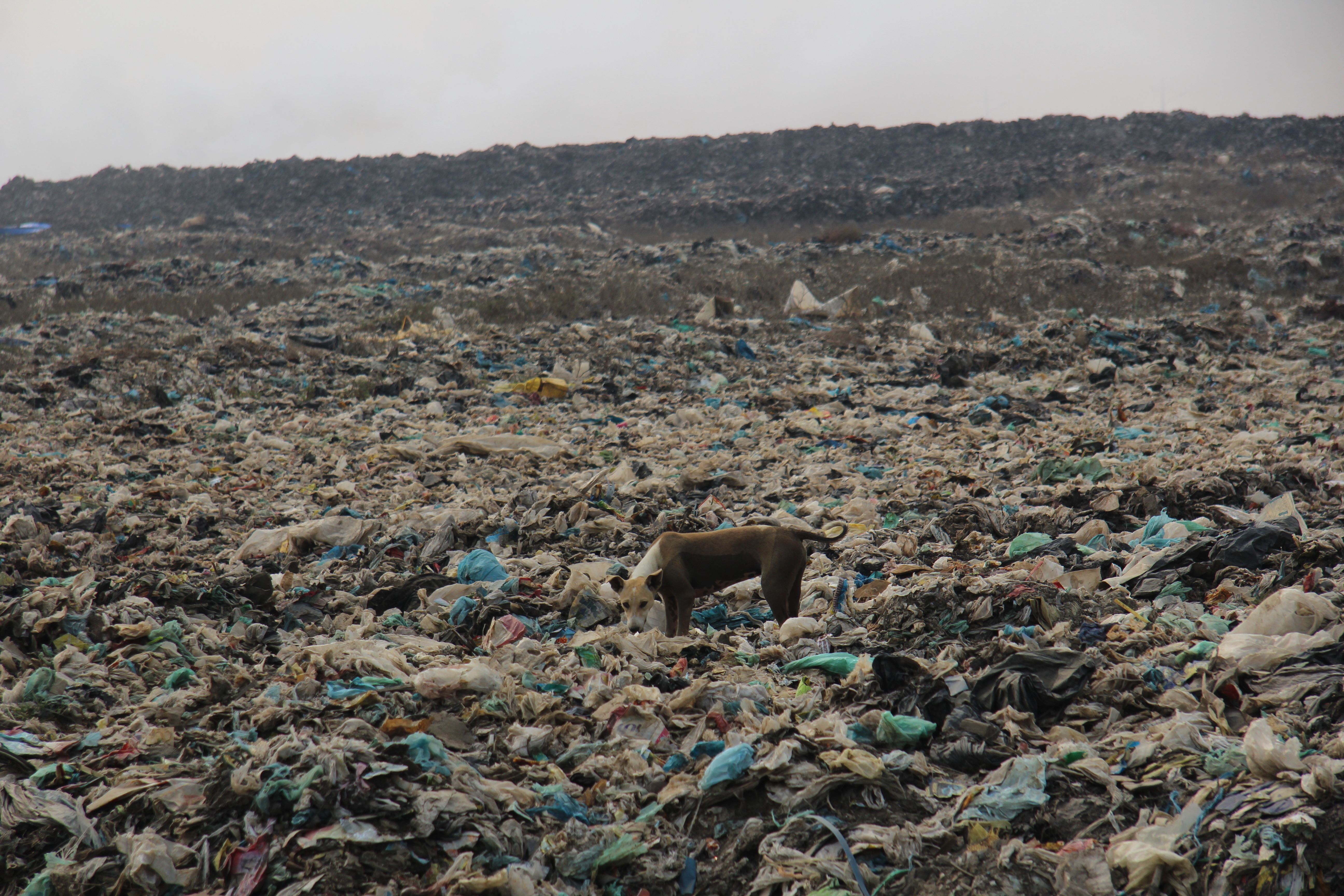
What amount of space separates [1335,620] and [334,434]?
25.2 feet

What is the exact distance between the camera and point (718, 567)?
143 inches

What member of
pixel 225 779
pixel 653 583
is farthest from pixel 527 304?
pixel 225 779

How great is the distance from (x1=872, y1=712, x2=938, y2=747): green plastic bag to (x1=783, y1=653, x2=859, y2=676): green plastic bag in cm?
43

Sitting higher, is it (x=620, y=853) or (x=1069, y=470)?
(x=1069, y=470)

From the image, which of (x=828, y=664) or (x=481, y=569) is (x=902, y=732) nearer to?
(x=828, y=664)

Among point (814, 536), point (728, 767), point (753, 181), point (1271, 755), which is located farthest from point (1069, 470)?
point (753, 181)

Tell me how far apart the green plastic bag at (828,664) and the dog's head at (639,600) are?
2.51 ft

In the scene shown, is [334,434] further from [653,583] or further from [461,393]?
[653,583]

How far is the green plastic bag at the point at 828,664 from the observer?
120 inches

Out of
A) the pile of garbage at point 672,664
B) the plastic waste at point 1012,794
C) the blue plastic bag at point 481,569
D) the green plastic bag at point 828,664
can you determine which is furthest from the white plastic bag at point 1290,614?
the blue plastic bag at point 481,569

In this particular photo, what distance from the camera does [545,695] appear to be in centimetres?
283

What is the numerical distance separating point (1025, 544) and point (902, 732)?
221cm

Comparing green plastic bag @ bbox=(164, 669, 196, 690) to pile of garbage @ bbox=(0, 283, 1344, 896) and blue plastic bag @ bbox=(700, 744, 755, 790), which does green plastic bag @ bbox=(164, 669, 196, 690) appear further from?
blue plastic bag @ bbox=(700, 744, 755, 790)

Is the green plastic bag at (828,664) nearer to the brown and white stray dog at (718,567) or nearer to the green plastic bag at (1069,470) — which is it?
the brown and white stray dog at (718,567)
